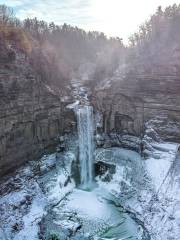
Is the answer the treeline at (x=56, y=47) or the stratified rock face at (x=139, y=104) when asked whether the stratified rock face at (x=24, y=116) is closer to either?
the treeline at (x=56, y=47)

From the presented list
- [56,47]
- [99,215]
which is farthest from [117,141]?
[56,47]

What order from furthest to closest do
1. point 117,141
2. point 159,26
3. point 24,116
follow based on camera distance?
point 159,26 → point 117,141 → point 24,116

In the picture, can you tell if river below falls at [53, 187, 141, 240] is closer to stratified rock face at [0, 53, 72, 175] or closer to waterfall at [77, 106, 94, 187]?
waterfall at [77, 106, 94, 187]

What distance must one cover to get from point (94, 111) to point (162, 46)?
29.9ft

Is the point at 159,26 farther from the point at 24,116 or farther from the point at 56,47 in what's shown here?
the point at 24,116

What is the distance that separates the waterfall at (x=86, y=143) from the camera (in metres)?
21.4

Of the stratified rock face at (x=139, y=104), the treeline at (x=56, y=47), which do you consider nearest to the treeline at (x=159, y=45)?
the stratified rock face at (x=139, y=104)

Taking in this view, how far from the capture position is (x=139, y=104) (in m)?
22.8

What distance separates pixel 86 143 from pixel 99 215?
6.61 meters

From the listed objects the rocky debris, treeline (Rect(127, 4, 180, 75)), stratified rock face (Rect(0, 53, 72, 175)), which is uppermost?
treeline (Rect(127, 4, 180, 75))

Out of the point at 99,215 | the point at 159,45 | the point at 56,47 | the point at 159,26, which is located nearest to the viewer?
the point at 99,215

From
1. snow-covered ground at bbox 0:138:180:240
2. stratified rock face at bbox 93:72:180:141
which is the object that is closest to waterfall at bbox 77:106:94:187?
snow-covered ground at bbox 0:138:180:240

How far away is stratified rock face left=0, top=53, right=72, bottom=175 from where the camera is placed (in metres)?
18.2

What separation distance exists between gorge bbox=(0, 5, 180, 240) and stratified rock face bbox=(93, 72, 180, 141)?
0.07 meters
